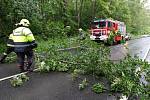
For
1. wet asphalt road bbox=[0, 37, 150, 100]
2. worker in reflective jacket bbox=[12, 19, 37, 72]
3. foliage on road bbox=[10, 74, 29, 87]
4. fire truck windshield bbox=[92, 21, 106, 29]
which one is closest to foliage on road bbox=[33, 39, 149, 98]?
wet asphalt road bbox=[0, 37, 150, 100]

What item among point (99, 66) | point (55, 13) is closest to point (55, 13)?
point (55, 13)

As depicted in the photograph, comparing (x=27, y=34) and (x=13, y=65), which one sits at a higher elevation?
(x=27, y=34)

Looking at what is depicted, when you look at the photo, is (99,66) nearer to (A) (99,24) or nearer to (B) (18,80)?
(B) (18,80)

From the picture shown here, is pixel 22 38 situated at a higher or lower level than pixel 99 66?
higher

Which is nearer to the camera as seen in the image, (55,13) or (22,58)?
(22,58)

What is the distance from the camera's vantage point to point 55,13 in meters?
37.4

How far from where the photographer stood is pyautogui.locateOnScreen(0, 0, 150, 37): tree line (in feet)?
80.0

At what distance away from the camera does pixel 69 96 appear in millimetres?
9156

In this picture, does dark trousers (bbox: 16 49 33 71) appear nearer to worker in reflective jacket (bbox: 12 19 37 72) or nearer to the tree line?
worker in reflective jacket (bbox: 12 19 37 72)

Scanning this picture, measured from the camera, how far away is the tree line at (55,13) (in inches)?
960

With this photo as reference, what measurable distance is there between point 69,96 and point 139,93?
1822 mm

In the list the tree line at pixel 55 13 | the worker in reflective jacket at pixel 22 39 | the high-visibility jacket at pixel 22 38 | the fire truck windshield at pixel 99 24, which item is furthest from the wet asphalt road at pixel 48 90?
the fire truck windshield at pixel 99 24

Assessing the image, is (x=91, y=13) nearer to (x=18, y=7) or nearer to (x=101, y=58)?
(x=18, y=7)

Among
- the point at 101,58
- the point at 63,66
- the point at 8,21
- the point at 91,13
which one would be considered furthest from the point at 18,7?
→ the point at 91,13
